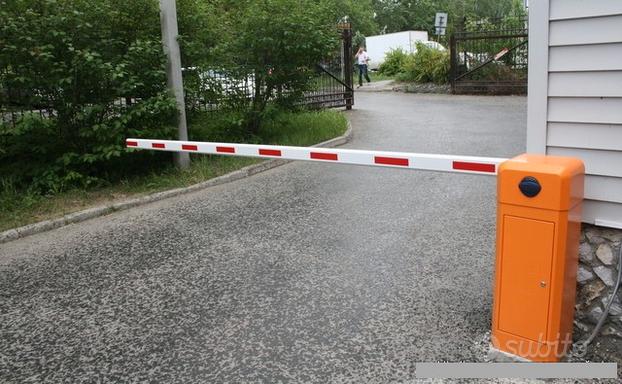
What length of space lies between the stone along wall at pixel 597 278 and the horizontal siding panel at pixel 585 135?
0.51 m

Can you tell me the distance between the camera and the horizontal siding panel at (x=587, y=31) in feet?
10.1

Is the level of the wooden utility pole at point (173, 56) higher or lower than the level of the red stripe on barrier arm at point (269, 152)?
higher

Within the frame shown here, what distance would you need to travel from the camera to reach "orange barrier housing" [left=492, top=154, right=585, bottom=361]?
2.89m

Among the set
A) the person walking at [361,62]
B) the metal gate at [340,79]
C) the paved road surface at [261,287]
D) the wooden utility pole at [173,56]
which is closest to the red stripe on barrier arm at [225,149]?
the paved road surface at [261,287]

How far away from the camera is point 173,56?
7906 millimetres

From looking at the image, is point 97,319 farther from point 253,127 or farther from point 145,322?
point 253,127

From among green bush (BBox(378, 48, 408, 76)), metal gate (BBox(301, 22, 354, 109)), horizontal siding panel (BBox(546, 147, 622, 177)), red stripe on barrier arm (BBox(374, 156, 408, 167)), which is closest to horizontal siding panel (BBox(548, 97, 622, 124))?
horizontal siding panel (BBox(546, 147, 622, 177))

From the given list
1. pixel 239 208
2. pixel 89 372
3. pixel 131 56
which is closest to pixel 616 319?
pixel 89 372

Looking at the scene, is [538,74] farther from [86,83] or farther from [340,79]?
[340,79]

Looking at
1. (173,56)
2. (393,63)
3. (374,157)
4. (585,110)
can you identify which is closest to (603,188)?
(585,110)

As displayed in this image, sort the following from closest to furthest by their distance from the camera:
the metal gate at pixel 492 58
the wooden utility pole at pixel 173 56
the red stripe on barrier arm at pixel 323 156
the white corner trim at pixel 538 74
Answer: the white corner trim at pixel 538 74, the red stripe on barrier arm at pixel 323 156, the wooden utility pole at pixel 173 56, the metal gate at pixel 492 58

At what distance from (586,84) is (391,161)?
127 cm

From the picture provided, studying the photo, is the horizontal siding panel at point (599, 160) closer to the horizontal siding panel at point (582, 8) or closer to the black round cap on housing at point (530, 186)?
the black round cap on housing at point (530, 186)

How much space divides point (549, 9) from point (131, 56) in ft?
18.7
